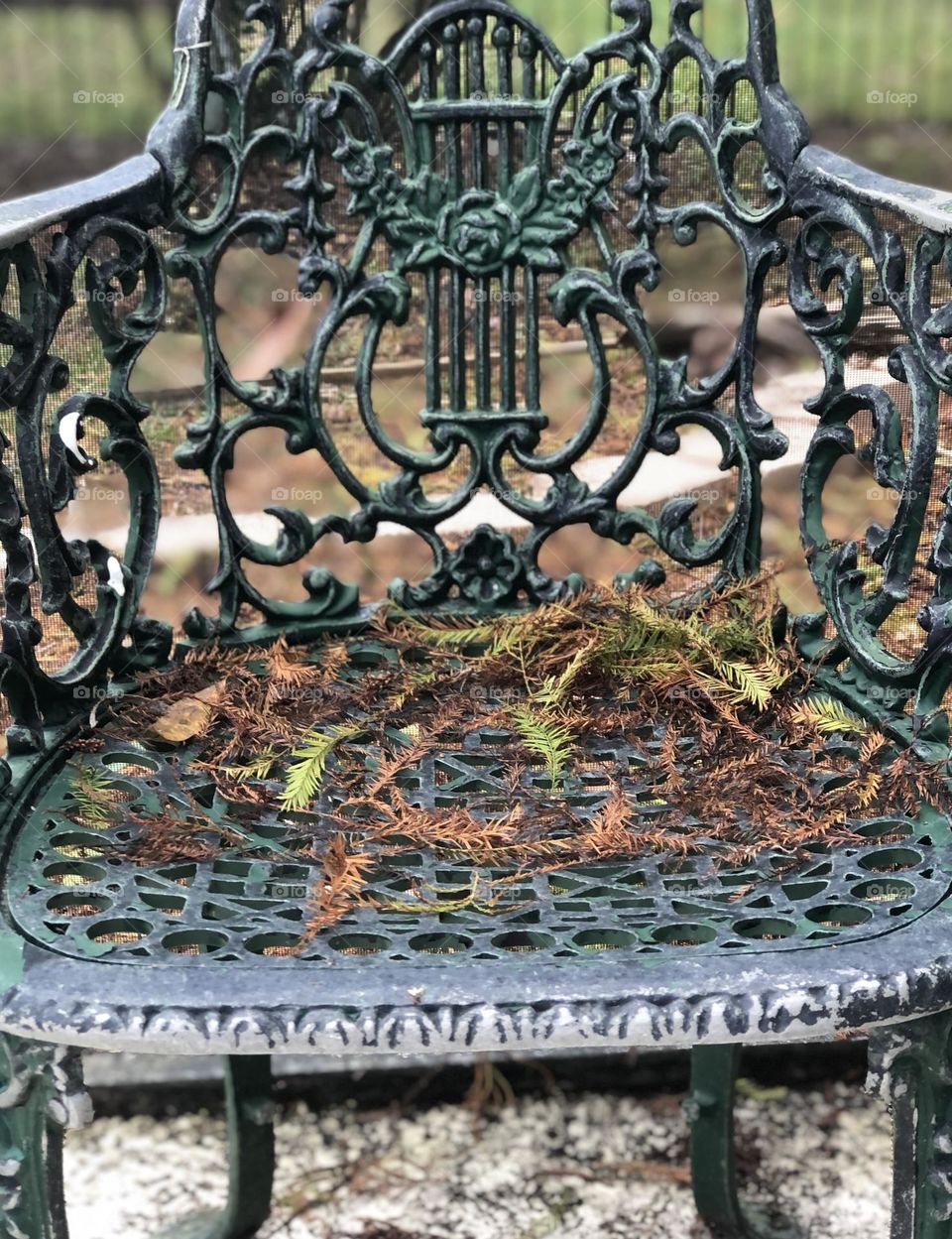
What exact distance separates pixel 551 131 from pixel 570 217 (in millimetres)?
106

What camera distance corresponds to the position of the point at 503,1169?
85.3 inches

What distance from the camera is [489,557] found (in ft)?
6.38

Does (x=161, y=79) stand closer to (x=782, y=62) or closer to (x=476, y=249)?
(x=476, y=249)

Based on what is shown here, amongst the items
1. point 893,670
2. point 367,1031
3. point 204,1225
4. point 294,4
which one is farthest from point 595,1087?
point 294,4

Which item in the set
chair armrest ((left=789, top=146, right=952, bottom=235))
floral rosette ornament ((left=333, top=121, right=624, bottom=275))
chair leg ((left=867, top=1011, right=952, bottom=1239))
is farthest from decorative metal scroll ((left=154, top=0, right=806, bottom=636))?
chair leg ((left=867, top=1011, right=952, bottom=1239))

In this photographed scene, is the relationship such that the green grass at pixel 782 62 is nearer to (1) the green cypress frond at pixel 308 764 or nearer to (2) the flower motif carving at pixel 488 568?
(2) the flower motif carving at pixel 488 568

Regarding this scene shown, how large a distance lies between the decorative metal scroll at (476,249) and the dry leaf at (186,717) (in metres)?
0.19

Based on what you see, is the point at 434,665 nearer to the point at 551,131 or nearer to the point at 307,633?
the point at 307,633

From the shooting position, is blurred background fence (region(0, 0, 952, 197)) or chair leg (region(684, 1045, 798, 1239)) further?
blurred background fence (region(0, 0, 952, 197))

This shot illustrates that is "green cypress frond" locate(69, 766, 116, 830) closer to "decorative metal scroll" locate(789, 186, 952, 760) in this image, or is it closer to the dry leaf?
the dry leaf

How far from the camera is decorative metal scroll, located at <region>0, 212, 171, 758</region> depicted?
1.49m

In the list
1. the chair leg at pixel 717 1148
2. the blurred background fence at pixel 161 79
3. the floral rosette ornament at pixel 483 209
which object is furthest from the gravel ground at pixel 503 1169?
the blurred background fence at pixel 161 79

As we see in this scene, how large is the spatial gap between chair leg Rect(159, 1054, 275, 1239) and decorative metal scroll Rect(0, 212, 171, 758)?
1.79ft

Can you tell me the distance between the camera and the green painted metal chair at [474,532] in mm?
1193
